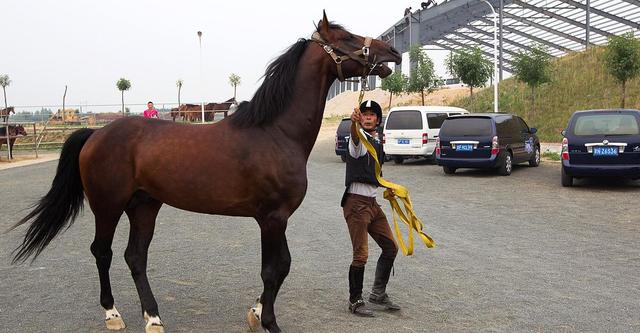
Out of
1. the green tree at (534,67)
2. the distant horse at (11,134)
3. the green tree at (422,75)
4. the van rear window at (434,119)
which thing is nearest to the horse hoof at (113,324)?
the van rear window at (434,119)

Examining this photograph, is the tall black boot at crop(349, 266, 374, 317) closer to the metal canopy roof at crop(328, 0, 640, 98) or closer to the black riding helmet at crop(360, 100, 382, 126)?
the black riding helmet at crop(360, 100, 382, 126)

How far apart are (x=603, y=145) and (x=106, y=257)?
10538mm

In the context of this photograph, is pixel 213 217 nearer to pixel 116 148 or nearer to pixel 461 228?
pixel 461 228

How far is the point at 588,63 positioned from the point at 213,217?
30296mm

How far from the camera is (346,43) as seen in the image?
427 cm

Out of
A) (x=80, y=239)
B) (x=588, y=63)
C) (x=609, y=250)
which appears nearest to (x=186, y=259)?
(x=80, y=239)

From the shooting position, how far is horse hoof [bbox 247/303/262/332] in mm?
4305

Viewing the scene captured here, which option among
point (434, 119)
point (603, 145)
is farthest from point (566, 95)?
point (603, 145)

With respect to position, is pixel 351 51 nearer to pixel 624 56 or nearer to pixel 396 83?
pixel 624 56

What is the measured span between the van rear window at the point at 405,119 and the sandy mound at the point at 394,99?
79.7ft

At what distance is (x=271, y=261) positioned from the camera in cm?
411

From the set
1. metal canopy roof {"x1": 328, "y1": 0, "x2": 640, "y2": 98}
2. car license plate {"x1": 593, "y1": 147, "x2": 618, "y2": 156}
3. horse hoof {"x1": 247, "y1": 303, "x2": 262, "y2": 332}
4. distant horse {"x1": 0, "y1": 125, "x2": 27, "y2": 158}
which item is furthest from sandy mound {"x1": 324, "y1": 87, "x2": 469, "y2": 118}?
horse hoof {"x1": 247, "y1": 303, "x2": 262, "y2": 332}

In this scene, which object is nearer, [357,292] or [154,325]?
[154,325]

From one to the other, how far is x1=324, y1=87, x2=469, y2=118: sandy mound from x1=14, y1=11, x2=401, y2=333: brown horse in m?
39.4
